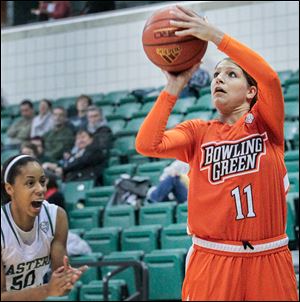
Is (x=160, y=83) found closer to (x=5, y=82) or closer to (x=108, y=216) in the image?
(x=5, y=82)

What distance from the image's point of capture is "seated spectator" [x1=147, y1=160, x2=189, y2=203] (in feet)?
19.4

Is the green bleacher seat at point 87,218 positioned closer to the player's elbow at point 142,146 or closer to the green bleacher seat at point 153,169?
the green bleacher seat at point 153,169

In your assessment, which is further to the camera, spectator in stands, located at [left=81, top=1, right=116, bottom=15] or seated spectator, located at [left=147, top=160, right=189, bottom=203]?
Result: spectator in stands, located at [left=81, top=1, right=116, bottom=15]

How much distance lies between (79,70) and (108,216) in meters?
3.55

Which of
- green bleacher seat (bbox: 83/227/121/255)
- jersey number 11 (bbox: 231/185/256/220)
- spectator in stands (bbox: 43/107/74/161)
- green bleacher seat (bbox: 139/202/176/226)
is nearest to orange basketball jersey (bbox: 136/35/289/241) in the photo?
jersey number 11 (bbox: 231/185/256/220)

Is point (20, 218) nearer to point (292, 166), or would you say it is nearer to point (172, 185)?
point (172, 185)

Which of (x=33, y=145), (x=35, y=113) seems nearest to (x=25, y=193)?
(x=33, y=145)

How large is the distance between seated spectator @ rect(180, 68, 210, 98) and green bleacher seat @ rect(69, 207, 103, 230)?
6.43 ft

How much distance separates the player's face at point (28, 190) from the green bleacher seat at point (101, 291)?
2.63m

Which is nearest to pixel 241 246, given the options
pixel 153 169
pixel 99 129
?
pixel 153 169

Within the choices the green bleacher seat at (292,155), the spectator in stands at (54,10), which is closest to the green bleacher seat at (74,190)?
the green bleacher seat at (292,155)

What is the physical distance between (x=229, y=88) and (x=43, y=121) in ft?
18.1

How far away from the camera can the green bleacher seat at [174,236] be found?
18.3 ft

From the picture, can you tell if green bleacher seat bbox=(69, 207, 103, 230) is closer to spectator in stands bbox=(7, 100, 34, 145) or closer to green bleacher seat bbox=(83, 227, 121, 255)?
green bleacher seat bbox=(83, 227, 121, 255)
